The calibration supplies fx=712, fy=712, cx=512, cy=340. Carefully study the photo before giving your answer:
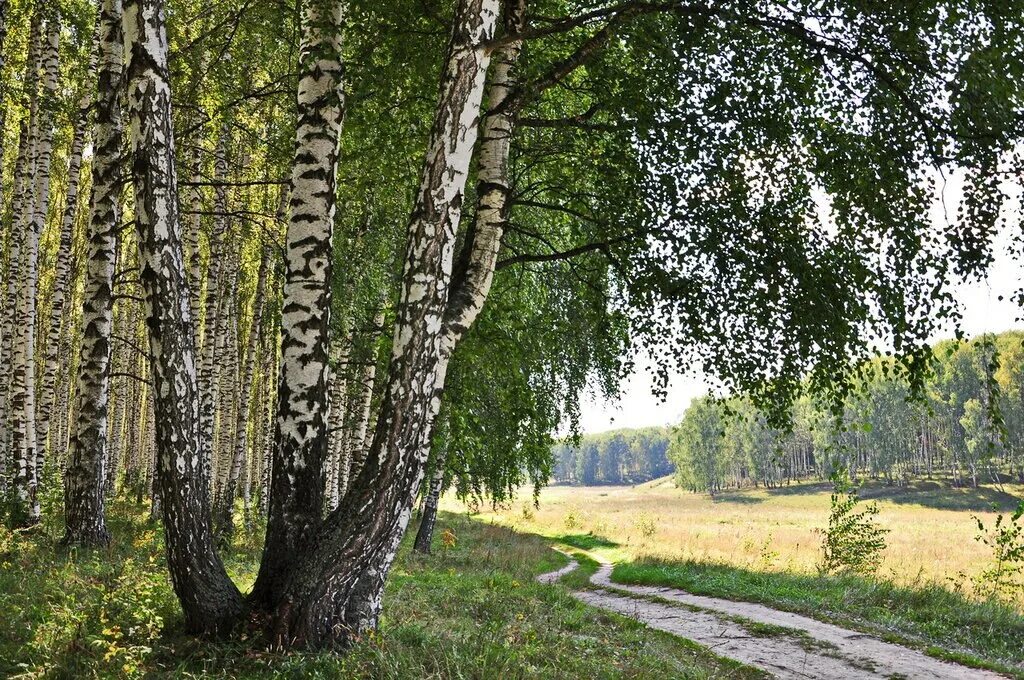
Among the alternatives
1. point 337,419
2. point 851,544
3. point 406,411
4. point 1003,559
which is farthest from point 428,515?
point 406,411

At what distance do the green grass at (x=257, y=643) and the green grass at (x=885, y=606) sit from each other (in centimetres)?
431

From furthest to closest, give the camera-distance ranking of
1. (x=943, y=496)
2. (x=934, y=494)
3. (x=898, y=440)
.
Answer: (x=898, y=440)
(x=934, y=494)
(x=943, y=496)

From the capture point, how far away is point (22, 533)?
885 centimetres

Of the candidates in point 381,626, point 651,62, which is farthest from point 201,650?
point 651,62

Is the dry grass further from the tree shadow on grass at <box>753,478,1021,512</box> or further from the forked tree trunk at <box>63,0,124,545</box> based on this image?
the forked tree trunk at <box>63,0,124,545</box>

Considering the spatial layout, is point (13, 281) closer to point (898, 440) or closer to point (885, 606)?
point (885, 606)

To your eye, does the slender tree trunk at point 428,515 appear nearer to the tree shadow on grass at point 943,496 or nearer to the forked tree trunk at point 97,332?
the forked tree trunk at point 97,332

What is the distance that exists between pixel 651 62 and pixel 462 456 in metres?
5.55

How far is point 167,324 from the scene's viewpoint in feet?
16.3

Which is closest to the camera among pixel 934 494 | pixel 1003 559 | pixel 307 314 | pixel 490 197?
pixel 307 314

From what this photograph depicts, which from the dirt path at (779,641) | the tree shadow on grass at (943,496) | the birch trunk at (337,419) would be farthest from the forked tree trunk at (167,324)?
the tree shadow on grass at (943,496)

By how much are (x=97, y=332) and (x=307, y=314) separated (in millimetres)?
4566

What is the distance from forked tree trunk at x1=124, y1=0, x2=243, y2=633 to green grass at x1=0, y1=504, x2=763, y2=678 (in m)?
0.34

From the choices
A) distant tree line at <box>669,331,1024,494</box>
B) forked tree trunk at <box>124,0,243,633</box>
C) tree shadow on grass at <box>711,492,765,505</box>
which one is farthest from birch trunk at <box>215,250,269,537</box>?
tree shadow on grass at <box>711,492,765,505</box>
